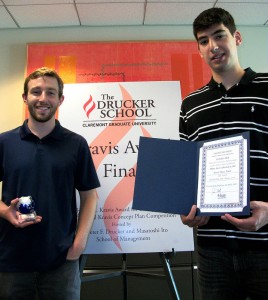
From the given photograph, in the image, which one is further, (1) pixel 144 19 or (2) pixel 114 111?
(1) pixel 144 19

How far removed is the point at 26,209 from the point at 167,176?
637 millimetres

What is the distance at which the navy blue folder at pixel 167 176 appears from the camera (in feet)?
3.68

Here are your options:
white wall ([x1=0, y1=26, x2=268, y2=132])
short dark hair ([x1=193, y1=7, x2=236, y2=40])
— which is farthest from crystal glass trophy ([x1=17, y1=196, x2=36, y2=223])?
white wall ([x1=0, y1=26, x2=268, y2=132])

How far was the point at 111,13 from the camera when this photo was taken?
3061mm

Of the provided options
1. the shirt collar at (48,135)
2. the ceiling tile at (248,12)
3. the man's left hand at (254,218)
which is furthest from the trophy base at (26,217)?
the ceiling tile at (248,12)

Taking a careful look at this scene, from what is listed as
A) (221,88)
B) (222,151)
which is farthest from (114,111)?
(222,151)

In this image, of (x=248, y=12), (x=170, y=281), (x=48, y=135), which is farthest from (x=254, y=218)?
(x=248, y=12)

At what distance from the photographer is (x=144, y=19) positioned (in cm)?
317

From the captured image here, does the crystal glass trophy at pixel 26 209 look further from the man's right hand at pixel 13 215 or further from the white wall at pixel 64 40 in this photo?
the white wall at pixel 64 40

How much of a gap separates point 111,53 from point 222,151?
228cm

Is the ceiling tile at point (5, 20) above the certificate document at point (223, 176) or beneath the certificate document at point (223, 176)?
above

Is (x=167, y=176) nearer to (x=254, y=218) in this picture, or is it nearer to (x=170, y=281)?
(x=254, y=218)

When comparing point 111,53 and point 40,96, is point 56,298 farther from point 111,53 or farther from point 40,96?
point 111,53

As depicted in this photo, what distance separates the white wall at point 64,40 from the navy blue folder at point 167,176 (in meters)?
2.31
